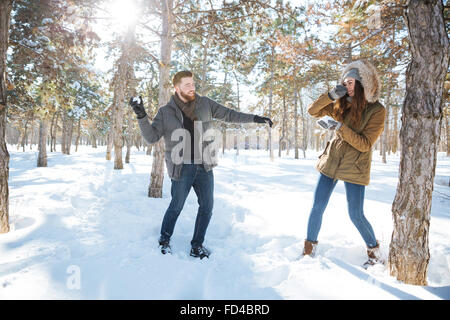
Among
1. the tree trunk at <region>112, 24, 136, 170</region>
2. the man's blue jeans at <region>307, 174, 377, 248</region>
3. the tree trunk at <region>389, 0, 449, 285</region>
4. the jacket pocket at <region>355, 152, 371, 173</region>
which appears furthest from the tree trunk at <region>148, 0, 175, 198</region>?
the tree trunk at <region>389, 0, 449, 285</region>

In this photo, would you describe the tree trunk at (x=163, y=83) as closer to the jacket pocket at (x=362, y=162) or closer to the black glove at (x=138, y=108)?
the black glove at (x=138, y=108)

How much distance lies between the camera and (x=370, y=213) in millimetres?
4000

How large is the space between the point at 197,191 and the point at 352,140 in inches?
67.5

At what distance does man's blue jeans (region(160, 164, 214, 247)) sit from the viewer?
2.47 meters

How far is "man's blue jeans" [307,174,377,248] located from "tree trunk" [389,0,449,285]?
0.28 meters

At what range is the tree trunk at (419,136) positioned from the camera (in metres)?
1.91

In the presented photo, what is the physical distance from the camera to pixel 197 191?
2602 millimetres

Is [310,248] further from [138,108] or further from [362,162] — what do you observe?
[138,108]

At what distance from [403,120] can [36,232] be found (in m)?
4.35

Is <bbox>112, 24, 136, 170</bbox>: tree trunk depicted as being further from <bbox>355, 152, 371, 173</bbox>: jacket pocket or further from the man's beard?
<bbox>355, 152, 371, 173</bbox>: jacket pocket

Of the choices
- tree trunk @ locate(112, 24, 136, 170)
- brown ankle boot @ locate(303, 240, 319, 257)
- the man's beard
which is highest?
tree trunk @ locate(112, 24, 136, 170)
